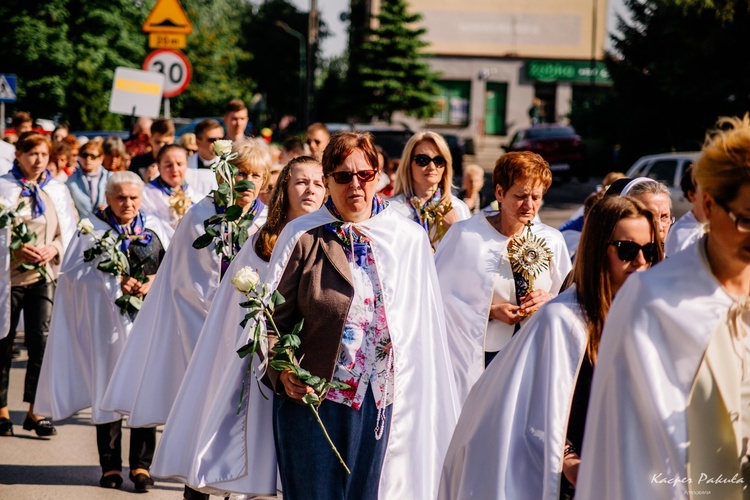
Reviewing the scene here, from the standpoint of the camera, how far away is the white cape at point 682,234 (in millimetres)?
5764

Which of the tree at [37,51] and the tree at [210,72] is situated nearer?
the tree at [37,51]

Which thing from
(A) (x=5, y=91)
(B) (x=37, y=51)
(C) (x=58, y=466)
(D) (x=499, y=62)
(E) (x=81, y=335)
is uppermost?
(D) (x=499, y=62)

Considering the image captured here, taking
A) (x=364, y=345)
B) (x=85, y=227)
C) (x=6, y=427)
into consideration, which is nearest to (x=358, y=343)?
(x=364, y=345)

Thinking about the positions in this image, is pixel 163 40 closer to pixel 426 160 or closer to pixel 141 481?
pixel 426 160

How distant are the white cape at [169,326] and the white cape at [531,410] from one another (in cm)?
331

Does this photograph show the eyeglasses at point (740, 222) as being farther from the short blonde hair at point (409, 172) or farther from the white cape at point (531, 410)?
the short blonde hair at point (409, 172)

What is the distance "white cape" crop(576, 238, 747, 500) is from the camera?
2.74m

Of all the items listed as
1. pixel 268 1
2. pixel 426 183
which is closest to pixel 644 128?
pixel 426 183

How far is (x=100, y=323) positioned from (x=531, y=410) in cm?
453

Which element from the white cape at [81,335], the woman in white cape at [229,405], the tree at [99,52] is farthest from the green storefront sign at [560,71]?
the woman in white cape at [229,405]

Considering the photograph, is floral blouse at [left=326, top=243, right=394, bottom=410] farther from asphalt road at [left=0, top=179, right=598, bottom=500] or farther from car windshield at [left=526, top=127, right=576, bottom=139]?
car windshield at [left=526, top=127, right=576, bottom=139]

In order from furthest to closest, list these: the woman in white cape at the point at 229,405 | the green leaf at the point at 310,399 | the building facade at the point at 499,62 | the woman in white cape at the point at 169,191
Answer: the building facade at the point at 499,62 → the woman in white cape at the point at 169,191 → the woman in white cape at the point at 229,405 → the green leaf at the point at 310,399

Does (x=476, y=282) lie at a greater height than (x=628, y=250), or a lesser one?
lesser

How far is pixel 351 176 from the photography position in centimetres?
452
